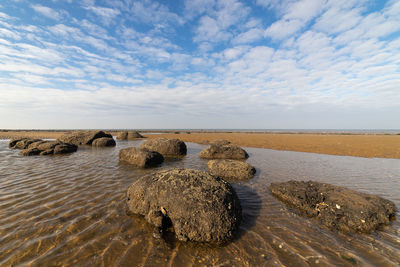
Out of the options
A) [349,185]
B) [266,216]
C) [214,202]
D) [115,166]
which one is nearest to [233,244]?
[214,202]

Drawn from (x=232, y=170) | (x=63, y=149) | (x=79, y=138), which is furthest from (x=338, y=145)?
(x=79, y=138)

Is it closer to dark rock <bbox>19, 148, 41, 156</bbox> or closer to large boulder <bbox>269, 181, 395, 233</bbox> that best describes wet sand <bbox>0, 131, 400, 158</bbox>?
large boulder <bbox>269, 181, 395, 233</bbox>

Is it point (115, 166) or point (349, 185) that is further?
point (115, 166)

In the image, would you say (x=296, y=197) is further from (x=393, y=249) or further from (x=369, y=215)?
(x=393, y=249)

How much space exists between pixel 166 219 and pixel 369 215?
510cm

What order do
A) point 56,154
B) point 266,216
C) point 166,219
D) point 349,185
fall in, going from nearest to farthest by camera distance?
point 166,219, point 266,216, point 349,185, point 56,154

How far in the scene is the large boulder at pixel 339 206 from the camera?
3768 mm

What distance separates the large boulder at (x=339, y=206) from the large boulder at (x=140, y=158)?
645 centimetres

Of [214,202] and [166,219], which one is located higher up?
[214,202]

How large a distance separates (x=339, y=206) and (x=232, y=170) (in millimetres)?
3970

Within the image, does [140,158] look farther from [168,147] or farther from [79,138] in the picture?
[79,138]

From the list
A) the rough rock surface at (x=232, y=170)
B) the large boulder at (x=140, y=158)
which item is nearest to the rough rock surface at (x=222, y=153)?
the rough rock surface at (x=232, y=170)

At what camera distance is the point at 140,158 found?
8586 mm

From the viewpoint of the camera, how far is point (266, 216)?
4.15 meters
